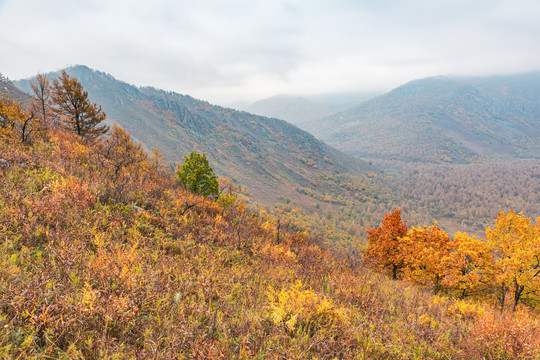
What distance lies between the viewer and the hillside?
9.23 ft

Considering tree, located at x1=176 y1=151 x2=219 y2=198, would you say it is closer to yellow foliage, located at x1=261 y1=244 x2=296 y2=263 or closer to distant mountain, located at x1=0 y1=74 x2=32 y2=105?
yellow foliage, located at x1=261 y1=244 x2=296 y2=263

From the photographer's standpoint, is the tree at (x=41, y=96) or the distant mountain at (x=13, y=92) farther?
the distant mountain at (x=13, y=92)

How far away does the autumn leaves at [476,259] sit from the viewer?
12156mm

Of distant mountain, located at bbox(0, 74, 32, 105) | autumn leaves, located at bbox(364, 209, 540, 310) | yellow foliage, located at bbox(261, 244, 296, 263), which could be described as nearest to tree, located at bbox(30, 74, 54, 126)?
yellow foliage, located at bbox(261, 244, 296, 263)

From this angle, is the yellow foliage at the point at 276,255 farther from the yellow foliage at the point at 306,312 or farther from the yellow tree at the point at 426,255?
the yellow tree at the point at 426,255

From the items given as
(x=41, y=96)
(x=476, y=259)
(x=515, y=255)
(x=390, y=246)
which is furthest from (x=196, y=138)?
(x=515, y=255)

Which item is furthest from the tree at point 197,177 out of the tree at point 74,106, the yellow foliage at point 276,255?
the yellow foliage at point 276,255

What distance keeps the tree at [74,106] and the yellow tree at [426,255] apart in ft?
87.7

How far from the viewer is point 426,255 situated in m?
14.9

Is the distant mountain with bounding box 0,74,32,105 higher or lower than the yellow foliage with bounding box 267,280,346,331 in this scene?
higher

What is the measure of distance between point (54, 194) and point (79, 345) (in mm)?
4748

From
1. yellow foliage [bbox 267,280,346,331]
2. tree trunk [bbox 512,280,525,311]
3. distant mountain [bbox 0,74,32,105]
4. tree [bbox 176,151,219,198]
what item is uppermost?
distant mountain [bbox 0,74,32,105]

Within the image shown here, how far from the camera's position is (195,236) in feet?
23.3

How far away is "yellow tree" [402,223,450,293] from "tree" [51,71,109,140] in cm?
2674
